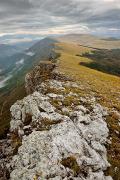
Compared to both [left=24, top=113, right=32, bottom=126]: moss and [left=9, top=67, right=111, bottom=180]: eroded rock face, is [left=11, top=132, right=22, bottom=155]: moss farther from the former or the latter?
[left=24, top=113, right=32, bottom=126]: moss

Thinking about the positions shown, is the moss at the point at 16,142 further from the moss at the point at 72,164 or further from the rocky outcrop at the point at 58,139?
the moss at the point at 72,164

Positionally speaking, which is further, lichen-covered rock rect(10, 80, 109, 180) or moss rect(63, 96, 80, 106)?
moss rect(63, 96, 80, 106)

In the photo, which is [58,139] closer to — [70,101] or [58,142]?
[58,142]

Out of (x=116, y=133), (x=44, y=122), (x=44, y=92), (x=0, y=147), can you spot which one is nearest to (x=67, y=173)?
(x=44, y=122)

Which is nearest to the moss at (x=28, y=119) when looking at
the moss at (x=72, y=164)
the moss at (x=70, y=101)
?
the moss at (x=70, y=101)

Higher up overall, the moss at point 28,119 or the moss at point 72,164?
the moss at point 28,119

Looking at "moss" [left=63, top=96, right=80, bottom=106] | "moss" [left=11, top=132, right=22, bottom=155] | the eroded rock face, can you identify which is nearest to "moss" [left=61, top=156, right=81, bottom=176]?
the eroded rock face

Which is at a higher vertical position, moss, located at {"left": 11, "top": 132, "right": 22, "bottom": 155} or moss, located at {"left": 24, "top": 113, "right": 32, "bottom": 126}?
moss, located at {"left": 24, "top": 113, "right": 32, "bottom": 126}

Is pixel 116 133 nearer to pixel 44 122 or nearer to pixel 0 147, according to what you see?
pixel 44 122

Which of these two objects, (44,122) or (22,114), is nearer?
(44,122)
